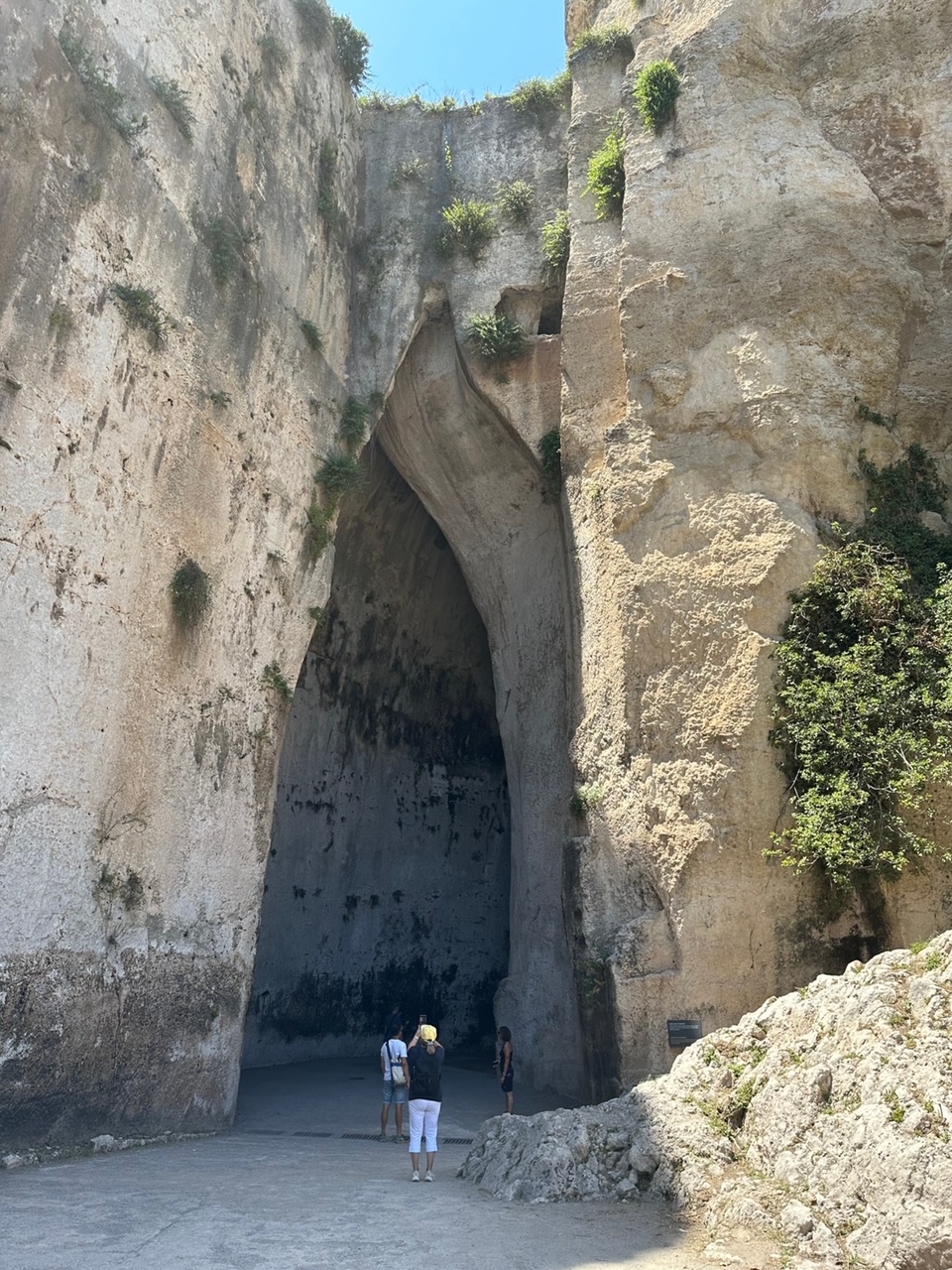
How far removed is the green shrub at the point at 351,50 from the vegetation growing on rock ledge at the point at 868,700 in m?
13.4

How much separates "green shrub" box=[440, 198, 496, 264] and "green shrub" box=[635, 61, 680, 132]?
390 centimetres

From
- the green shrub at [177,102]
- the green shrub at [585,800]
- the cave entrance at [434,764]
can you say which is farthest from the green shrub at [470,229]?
the green shrub at [585,800]

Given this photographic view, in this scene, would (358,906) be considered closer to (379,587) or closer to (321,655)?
(321,655)

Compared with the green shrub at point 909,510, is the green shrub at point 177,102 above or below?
above

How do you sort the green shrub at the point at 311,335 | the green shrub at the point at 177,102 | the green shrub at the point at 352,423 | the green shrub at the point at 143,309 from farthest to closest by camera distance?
1. the green shrub at the point at 352,423
2. the green shrub at the point at 311,335
3. the green shrub at the point at 177,102
4. the green shrub at the point at 143,309

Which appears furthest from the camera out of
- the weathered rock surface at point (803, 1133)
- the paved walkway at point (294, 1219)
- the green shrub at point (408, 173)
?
the green shrub at point (408, 173)

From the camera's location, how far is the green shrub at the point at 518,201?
1930 centimetres

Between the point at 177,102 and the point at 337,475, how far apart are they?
570 cm

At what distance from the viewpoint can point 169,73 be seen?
48.6ft

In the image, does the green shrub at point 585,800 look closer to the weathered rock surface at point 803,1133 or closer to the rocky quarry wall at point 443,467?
the rocky quarry wall at point 443,467

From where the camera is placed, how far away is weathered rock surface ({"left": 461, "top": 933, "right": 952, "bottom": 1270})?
616cm

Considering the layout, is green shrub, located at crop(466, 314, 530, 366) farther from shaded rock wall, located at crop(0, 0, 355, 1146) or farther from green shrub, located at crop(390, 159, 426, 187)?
green shrub, located at crop(390, 159, 426, 187)

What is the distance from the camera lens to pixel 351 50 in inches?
777

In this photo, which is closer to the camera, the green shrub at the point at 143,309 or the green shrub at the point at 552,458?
the green shrub at the point at 143,309
